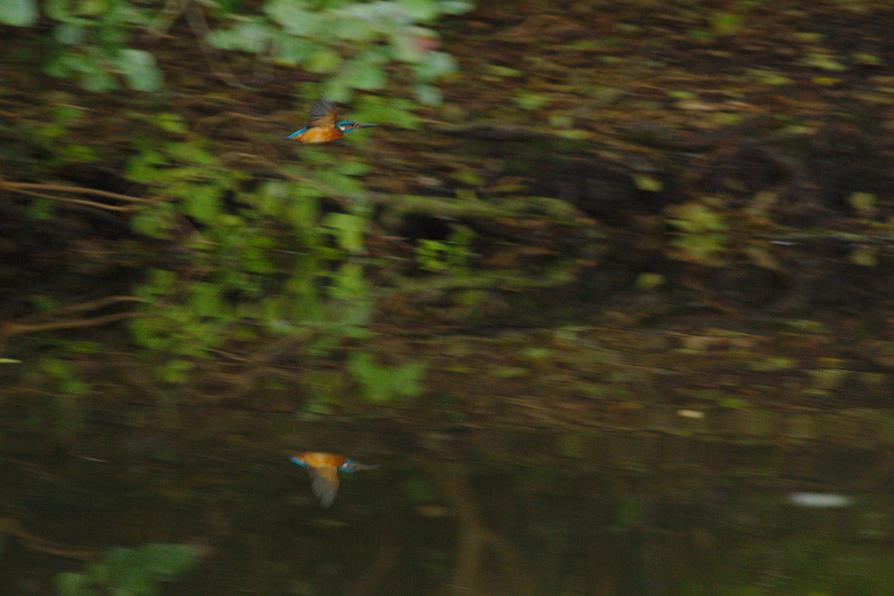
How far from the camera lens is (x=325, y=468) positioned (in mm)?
3533

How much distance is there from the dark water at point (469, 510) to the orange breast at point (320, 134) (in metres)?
1.16

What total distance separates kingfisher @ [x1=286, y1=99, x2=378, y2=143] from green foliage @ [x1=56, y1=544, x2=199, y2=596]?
6.37ft

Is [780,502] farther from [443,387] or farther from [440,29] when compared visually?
[440,29]

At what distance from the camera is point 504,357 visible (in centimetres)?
452

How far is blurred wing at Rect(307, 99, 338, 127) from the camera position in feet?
14.9

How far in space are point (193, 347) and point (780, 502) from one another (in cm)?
209

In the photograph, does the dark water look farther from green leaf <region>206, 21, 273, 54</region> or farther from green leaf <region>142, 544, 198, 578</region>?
green leaf <region>206, 21, 273, 54</region>

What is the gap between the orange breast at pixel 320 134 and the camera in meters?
4.63

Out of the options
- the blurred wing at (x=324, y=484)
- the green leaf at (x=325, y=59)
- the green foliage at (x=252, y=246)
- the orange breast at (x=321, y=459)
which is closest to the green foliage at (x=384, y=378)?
the green foliage at (x=252, y=246)

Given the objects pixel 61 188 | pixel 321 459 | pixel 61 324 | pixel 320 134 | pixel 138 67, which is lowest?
pixel 61 324

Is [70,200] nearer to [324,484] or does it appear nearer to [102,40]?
[102,40]

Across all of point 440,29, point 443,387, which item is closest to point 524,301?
point 443,387

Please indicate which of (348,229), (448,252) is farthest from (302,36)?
(448,252)

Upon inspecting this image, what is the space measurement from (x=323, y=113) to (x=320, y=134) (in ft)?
0.34
